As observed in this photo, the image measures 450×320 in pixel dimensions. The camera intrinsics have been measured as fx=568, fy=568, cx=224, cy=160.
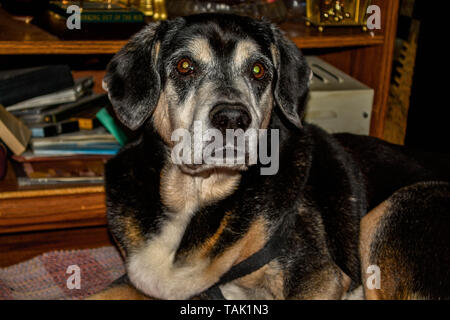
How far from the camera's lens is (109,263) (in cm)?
288

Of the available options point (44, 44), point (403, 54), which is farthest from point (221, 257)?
point (403, 54)

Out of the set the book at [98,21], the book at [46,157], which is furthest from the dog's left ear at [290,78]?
the book at [46,157]

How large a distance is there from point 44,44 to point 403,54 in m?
1.99

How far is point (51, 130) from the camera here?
2.81 meters

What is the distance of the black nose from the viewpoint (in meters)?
1.75

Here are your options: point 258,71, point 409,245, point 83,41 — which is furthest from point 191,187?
point 83,41

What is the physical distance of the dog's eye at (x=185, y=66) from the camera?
6.36 ft

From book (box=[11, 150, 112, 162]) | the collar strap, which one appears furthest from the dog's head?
book (box=[11, 150, 112, 162])

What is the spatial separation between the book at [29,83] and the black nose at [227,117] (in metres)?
1.43

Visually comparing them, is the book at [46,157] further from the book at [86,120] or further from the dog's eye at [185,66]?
the dog's eye at [185,66]

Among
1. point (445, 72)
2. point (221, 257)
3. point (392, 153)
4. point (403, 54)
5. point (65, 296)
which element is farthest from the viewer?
point (403, 54)

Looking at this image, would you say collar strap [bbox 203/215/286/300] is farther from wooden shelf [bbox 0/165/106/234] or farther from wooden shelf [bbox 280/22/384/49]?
wooden shelf [bbox 280/22/384/49]

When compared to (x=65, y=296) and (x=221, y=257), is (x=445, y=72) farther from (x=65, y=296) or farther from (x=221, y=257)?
(x=65, y=296)

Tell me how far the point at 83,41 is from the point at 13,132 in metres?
0.56
